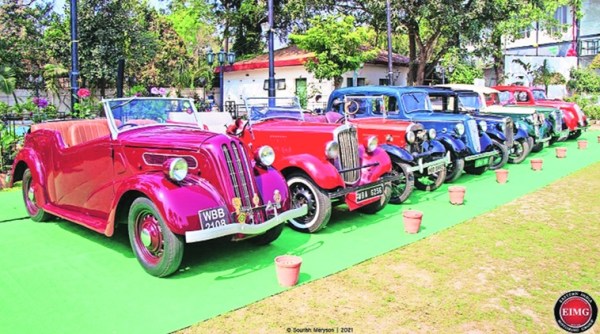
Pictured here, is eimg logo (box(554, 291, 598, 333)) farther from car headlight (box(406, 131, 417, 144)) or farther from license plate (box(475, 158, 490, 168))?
license plate (box(475, 158, 490, 168))

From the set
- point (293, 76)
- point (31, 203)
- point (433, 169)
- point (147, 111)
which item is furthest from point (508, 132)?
point (293, 76)

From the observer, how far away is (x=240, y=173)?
4.44 meters

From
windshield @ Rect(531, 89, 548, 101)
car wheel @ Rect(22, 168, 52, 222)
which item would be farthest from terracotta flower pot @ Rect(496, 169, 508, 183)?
windshield @ Rect(531, 89, 548, 101)

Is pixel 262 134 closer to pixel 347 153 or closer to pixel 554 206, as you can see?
pixel 347 153

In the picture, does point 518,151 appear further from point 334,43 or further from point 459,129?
point 334,43

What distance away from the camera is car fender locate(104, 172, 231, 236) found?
3939mm

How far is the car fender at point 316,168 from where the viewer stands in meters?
5.43

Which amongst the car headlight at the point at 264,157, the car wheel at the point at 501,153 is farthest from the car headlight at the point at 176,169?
the car wheel at the point at 501,153

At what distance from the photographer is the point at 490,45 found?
794 inches

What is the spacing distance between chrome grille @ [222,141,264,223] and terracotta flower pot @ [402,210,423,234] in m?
1.88

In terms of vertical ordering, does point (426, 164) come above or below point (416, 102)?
below

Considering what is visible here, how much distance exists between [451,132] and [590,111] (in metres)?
15.3

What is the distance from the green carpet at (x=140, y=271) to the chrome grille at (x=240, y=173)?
2.08 ft

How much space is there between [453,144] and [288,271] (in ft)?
17.4
